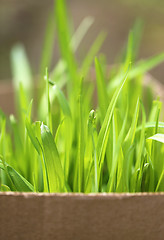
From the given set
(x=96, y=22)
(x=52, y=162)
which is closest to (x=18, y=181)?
(x=52, y=162)

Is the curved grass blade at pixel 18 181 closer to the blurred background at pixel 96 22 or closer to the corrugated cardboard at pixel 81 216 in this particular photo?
the corrugated cardboard at pixel 81 216

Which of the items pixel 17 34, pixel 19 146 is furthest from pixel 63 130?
pixel 17 34

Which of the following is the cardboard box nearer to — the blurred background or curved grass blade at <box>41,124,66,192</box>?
curved grass blade at <box>41,124,66,192</box>

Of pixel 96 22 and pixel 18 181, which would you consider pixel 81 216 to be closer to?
pixel 18 181

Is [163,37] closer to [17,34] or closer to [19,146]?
[17,34]

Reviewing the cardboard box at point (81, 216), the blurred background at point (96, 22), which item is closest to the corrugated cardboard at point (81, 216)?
the cardboard box at point (81, 216)

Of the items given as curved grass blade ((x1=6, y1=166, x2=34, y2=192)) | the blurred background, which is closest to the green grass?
curved grass blade ((x1=6, y1=166, x2=34, y2=192))

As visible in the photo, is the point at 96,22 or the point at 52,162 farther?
the point at 96,22
